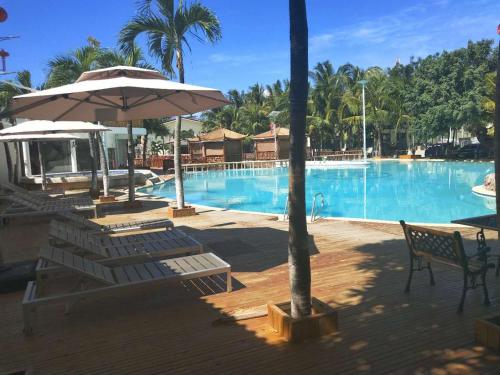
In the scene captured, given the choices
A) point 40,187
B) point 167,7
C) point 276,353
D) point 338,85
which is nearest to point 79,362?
point 276,353

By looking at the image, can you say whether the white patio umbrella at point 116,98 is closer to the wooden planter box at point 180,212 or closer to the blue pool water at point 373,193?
the wooden planter box at point 180,212

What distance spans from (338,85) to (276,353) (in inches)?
1628

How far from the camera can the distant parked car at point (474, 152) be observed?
110ft

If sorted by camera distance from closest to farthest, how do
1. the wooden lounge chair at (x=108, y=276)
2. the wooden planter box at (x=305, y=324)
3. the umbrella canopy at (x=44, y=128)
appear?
the wooden planter box at (x=305, y=324) < the wooden lounge chair at (x=108, y=276) < the umbrella canopy at (x=44, y=128)

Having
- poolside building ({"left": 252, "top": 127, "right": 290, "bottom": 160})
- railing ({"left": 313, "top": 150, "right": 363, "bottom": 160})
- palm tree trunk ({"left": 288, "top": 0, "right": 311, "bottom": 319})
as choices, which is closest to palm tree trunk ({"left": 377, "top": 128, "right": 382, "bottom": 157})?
railing ({"left": 313, "top": 150, "right": 363, "bottom": 160})

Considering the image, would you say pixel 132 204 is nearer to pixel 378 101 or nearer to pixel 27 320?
pixel 27 320

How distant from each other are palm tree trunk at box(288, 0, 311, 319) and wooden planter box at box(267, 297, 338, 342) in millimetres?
74

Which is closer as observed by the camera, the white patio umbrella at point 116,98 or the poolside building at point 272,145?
the white patio umbrella at point 116,98

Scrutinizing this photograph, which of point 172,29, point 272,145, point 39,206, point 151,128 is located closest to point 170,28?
point 172,29

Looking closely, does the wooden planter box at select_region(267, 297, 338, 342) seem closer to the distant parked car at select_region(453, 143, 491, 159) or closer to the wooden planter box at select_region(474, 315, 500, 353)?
the wooden planter box at select_region(474, 315, 500, 353)

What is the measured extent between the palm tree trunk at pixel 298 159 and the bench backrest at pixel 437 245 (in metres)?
1.42

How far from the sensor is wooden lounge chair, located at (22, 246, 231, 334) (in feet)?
12.1

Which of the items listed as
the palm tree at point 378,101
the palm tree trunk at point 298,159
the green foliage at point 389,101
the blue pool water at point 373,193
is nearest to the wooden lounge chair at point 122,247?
the palm tree trunk at point 298,159

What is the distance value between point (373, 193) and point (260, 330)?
16.5m
